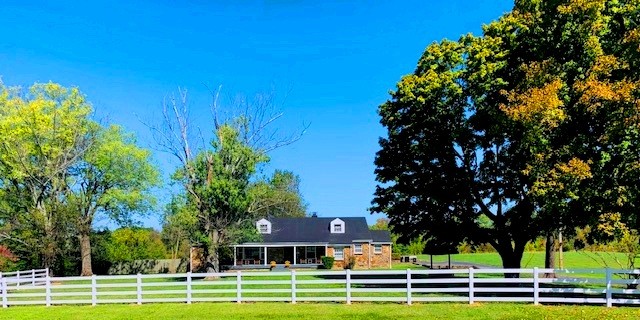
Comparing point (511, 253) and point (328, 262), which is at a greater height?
point (511, 253)

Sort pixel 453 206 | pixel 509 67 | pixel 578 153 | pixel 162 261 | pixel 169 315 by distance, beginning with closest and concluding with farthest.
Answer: pixel 169 315 → pixel 578 153 → pixel 509 67 → pixel 453 206 → pixel 162 261

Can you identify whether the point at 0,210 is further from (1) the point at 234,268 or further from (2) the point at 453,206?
(2) the point at 453,206

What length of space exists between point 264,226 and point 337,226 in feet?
21.2

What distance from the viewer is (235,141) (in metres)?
32.3

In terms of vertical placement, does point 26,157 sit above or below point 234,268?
above

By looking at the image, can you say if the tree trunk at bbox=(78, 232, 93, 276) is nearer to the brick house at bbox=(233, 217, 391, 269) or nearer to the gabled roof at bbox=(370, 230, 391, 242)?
the brick house at bbox=(233, 217, 391, 269)

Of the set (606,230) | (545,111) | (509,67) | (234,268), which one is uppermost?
(509,67)

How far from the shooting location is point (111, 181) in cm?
3656

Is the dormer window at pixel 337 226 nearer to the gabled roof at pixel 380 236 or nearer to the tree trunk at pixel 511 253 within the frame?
the gabled roof at pixel 380 236

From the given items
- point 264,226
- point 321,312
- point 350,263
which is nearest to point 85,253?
point 264,226

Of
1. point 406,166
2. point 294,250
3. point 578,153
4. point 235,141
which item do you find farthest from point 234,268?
point 578,153

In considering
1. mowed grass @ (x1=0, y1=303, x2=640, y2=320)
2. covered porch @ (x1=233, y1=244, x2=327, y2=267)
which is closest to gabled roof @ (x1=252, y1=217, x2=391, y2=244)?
covered porch @ (x1=233, y1=244, x2=327, y2=267)

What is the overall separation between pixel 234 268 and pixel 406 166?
23.6 m

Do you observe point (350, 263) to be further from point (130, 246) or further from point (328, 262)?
point (130, 246)
